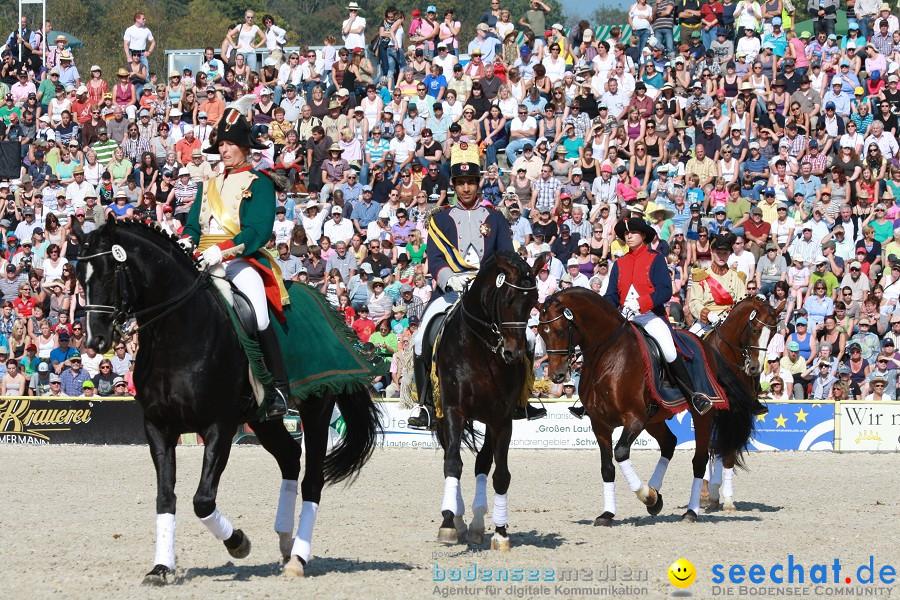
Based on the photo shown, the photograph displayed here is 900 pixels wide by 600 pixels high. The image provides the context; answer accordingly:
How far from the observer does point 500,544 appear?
10727 millimetres

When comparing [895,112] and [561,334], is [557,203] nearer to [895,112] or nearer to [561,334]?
[895,112]

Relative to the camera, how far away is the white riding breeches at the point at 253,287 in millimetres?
9531

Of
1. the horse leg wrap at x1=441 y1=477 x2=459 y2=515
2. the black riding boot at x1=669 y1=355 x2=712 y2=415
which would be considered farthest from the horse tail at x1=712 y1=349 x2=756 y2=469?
the horse leg wrap at x1=441 y1=477 x2=459 y2=515

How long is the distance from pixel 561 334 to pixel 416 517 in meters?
2.26

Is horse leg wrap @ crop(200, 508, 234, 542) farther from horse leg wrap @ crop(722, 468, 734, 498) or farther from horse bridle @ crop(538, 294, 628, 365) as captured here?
horse leg wrap @ crop(722, 468, 734, 498)

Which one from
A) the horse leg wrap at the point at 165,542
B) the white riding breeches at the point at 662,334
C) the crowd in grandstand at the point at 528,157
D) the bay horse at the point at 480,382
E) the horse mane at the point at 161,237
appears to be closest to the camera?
the horse leg wrap at the point at 165,542

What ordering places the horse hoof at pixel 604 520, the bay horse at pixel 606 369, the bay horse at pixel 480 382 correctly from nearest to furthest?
the bay horse at pixel 480 382
the horse hoof at pixel 604 520
the bay horse at pixel 606 369

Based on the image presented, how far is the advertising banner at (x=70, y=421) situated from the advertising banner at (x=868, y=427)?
37.1ft

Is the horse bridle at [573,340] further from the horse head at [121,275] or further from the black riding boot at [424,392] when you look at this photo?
the horse head at [121,275]

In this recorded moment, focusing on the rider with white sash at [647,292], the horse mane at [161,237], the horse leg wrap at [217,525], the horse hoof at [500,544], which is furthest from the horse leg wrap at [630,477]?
the horse mane at [161,237]

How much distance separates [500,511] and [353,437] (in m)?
1.38

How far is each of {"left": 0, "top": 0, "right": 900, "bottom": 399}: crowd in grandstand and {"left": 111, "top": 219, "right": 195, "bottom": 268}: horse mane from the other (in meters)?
12.3

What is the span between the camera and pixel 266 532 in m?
11.8

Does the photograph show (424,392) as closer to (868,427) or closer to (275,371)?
(275,371)
